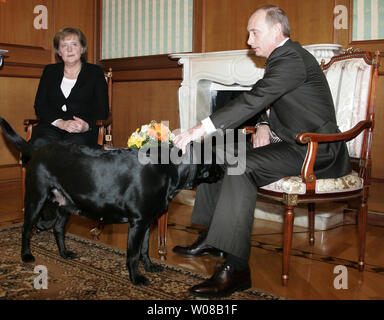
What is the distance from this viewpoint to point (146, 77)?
4969 millimetres

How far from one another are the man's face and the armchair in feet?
1.82

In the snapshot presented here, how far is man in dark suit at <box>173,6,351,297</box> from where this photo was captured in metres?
2.15

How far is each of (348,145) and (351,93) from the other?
32 cm

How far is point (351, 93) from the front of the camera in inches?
108

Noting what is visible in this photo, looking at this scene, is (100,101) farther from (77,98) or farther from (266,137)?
(266,137)

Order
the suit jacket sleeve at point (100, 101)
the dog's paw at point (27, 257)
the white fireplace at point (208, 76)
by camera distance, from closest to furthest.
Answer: the dog's paw at point (27, 257), the suit jacket sleeve at point (100, 101), the white fireplace at point (208, 76)

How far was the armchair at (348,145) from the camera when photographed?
7.60 ft

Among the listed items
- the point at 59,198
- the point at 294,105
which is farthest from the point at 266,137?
the point at 59,198

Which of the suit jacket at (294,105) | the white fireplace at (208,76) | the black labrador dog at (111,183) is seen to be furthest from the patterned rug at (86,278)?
the white fireplace at (208,76)

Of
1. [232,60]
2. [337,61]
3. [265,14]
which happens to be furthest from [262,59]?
[265,14]

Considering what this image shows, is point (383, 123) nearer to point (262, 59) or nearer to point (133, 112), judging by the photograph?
point (262, 59)

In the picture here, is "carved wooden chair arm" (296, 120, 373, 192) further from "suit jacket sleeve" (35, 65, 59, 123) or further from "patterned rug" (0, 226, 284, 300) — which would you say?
"suit jacket sleeve" (35, 65, 59, 123)

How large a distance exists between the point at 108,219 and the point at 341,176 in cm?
131

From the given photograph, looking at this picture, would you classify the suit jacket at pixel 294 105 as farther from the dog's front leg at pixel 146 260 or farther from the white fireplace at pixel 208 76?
the white fireplace at pixel 208 76
